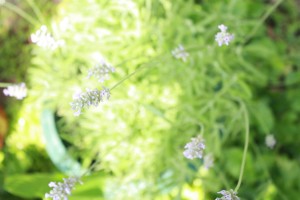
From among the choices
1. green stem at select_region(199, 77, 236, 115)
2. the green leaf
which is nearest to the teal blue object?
green stem at select_region(199, 77, 236, 115)

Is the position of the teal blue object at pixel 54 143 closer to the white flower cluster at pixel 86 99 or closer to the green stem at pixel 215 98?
the green stem at pixel 215 98

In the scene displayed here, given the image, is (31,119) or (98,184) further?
(31,119)

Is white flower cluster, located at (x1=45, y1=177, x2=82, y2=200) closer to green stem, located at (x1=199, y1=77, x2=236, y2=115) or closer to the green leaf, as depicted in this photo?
green stem, located at (x1=199, y1=77, x2=236, y2=115)

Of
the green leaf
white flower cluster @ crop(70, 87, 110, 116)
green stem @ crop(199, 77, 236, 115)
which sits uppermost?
the green leaf

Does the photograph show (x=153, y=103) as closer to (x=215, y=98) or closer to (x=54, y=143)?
(x=215, y=98)

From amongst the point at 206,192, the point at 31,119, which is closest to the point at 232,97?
the point at 206,192

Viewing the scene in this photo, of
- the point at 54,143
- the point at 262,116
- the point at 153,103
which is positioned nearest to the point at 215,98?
the point at 153,103

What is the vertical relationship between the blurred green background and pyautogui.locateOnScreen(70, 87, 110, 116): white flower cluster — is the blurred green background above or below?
above

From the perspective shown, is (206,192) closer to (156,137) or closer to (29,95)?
(156,137)
